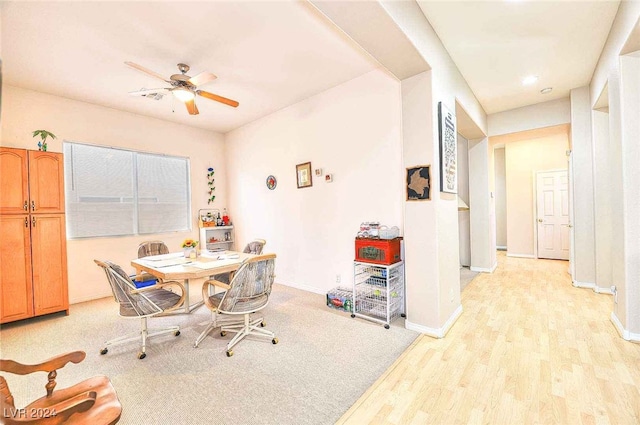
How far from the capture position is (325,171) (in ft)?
14.0

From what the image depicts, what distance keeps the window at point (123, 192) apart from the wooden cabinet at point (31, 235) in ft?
2.17

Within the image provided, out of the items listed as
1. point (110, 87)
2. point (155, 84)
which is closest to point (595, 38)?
point (155, 84)

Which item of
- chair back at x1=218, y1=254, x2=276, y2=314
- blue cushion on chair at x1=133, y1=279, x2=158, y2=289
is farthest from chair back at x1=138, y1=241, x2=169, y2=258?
chair back at x1=218, y1=254, x2=276, y2=314

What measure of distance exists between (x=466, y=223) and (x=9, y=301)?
718cm

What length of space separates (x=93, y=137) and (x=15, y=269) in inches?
82.4

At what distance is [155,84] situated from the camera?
12.6ft

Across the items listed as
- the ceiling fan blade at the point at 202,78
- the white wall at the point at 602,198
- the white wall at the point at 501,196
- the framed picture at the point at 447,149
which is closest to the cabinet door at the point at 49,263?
the ceiling fan blade at the point at 202,78

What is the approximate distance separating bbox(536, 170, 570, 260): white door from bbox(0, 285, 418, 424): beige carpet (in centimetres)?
558

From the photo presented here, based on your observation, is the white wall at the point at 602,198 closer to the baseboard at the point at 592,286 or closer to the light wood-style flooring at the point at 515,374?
the baseboard at the point at 592,286

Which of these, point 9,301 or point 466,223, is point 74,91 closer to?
point 9,301

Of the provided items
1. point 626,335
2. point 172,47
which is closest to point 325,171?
point 172,47

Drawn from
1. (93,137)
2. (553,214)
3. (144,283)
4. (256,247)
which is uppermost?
(93,137)

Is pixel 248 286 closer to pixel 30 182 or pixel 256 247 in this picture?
pixel 256 247

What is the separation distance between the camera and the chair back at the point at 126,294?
2529mm
